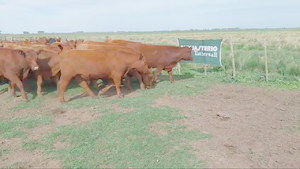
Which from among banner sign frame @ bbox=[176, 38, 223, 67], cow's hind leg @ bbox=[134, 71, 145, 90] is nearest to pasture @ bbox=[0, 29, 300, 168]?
cow's hind leg @ bbox=[134, 71, 145, 90]

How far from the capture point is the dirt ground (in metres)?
4.41

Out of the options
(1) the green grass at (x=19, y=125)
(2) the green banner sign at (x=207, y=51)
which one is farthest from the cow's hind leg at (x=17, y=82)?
(2) the green banner sign at (x=207, y=51)

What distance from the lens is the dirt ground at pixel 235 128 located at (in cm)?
441

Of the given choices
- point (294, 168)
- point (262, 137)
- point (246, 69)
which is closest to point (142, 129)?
point (262, 137)

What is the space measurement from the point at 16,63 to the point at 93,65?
227 cm

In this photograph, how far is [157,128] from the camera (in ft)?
18.6

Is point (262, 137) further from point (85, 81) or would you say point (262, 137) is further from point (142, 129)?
point (85, 81)

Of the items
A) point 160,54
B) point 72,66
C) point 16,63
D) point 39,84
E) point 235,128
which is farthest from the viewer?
point 160,54

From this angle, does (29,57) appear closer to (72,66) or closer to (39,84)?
(39,84)

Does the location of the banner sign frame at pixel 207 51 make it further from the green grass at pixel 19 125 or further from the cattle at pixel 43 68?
the green grass at pixel 19 125

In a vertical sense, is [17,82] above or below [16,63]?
below

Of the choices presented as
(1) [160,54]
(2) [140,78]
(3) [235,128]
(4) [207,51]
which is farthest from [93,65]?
(4) [207,51]

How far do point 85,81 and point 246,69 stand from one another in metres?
7.93

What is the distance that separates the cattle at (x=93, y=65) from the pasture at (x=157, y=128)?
0.64m
